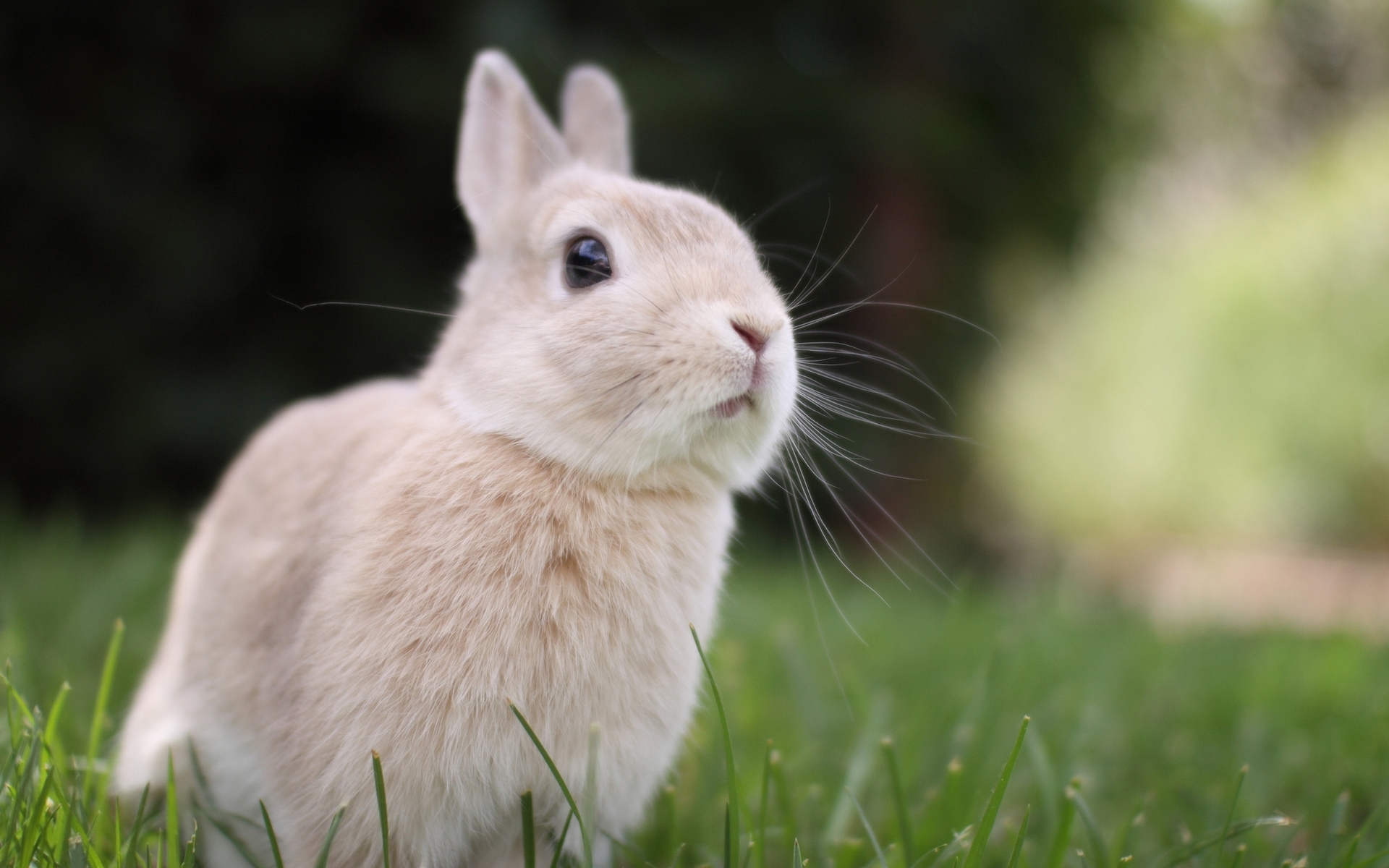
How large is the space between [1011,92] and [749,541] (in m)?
3.13

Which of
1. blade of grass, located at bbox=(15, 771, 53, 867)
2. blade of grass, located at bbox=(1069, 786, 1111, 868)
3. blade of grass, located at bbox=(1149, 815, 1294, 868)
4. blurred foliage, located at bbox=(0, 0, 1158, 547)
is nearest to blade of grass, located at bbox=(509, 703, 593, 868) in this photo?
blade of grass, located at bbox=(15, 771, 53, 867)

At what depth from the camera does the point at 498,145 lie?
6.40ft

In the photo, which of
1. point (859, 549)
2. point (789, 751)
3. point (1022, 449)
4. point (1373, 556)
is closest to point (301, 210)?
point (859, 549)

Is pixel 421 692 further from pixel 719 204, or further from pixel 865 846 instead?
pixel 719 204

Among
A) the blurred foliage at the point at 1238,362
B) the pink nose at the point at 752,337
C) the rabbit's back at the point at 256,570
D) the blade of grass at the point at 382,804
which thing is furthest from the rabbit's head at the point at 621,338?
the blurred foliage at the point at 1238,362

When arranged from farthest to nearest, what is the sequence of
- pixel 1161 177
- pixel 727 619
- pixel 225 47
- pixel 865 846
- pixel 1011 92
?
pixel 1161 177
pixel 1011 92
pixel 225 47
pixel 727 619
pixel 865 846

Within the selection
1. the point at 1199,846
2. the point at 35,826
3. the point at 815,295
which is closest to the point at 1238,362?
the point at 815,295

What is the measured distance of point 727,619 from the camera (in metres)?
3.27

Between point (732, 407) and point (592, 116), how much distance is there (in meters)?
0.99

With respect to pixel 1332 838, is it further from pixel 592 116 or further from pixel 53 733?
pixel 53 733

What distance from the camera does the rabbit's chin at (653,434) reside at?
1.43 metres

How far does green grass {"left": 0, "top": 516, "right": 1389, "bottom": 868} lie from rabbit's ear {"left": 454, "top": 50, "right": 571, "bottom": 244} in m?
0.98

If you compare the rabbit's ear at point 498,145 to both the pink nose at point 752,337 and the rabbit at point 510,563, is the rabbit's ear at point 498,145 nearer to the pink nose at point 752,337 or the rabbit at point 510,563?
the rabbit at point 510,563

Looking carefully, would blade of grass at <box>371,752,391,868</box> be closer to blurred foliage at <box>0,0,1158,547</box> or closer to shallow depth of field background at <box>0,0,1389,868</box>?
shallow depth of field background at <box>0,0,1389,868</box>
